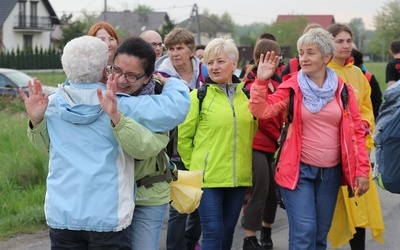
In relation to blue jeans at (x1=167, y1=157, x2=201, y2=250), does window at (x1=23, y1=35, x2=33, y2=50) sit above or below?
below

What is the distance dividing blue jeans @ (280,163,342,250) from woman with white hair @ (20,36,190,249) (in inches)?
67.0

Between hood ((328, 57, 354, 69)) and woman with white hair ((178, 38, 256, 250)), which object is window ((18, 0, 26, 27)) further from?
woman with white hair ((178, 38, 256, 250))

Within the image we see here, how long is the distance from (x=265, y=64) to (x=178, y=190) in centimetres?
130

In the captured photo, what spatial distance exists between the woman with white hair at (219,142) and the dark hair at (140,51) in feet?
5.10

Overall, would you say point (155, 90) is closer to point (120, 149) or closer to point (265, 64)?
point (120, 149)

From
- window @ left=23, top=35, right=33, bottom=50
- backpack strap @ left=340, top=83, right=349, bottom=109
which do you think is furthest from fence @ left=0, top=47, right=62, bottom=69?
backpack strap @ left=340, top=83, right=349, bottom=109

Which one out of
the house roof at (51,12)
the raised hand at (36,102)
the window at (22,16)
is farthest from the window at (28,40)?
the raised hand at (36,102)

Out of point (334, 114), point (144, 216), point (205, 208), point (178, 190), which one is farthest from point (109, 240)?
point (334, 114)

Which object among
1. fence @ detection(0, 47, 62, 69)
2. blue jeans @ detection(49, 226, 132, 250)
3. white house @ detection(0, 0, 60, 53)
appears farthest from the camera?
white house @ detection(0, 0, 60, 53)

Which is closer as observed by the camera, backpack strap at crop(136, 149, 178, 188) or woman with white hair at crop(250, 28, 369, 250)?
backpack strap at crop(136, 149, 178, 188)

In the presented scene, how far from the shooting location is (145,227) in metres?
4.04

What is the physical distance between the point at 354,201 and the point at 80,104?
3.08 metres

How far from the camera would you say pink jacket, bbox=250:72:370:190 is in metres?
5.14

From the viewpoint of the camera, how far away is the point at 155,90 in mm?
4109
